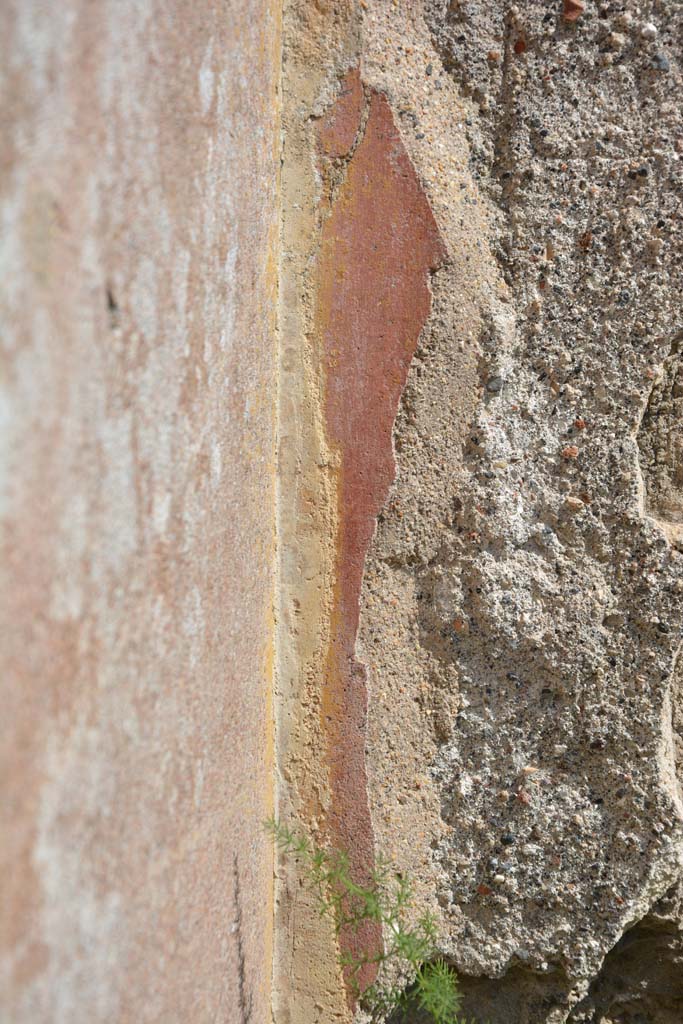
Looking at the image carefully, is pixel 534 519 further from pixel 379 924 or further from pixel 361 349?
pixel 379 924

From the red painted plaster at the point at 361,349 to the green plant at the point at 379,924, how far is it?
0.04 meters

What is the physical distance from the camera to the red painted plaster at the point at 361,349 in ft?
5.47

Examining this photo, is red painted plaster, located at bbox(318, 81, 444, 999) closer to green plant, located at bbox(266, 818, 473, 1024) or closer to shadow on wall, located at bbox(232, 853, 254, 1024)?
green plant, located at bbox(266, 818, 473, 1024)

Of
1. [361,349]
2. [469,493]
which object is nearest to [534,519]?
[469,493]

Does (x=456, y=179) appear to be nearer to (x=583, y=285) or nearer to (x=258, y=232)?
(x=583, y=285)

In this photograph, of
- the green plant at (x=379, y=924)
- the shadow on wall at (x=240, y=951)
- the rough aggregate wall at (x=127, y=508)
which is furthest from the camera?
the green plant at (x=379, y=924)

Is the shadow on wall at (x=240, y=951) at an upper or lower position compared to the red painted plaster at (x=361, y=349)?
lower

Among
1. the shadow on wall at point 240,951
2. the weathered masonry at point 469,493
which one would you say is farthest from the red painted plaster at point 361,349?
the shadow on wall at point 240,951

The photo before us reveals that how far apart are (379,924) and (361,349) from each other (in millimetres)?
1043

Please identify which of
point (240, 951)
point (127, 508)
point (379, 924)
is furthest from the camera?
point (379, 924)

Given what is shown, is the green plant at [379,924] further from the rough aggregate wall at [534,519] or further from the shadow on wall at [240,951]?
the shadow on wall at [240,951]

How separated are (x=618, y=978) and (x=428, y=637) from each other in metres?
0.75

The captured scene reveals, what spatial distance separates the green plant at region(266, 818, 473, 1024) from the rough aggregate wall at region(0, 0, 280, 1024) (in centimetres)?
20

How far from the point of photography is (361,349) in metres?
1.69
